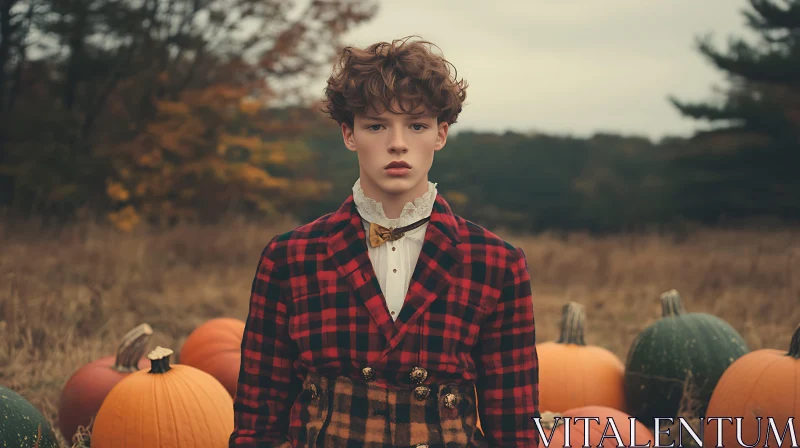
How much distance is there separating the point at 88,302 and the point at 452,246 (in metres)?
5.33

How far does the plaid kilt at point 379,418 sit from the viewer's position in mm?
2035

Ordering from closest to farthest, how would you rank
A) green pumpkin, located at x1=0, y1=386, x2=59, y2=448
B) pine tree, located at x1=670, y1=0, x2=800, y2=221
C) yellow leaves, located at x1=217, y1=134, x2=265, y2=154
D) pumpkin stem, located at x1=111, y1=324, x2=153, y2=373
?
green pumpkin, located at x1=0, y1=386, x2=59, y2=448, pumpkin stem, located at x1=111, y1=324, x2=153, y2=373, yellow leaves, located at x1=217, y1=134, x2=265, y2=154, pine tree, located at x1=670, y1=0, x2=800, y2=221

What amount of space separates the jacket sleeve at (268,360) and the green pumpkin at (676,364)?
289 cm

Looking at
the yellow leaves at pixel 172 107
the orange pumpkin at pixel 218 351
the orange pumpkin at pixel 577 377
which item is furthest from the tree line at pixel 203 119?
the orange pumpkin at pixel 577 377

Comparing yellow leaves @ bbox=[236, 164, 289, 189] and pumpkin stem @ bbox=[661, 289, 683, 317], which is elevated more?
yellow leaves @ bbox=[236, 164, 289, 189]

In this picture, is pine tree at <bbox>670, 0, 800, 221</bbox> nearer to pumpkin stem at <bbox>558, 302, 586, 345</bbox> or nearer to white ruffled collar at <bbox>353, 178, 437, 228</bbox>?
pumpkin stem at <bbox>558, 302, 586, 345</bbox>

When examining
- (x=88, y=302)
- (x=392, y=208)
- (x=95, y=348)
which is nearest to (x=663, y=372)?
(x=392, y=208)

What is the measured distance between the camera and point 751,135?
16.8m

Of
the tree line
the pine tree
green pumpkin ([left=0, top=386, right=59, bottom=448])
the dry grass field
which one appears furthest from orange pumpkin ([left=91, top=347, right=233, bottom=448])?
the pine tree

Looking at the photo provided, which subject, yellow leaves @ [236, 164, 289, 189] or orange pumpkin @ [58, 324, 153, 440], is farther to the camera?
yellow leaves @ [236, 164, 289, 189]

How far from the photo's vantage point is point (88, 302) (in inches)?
259

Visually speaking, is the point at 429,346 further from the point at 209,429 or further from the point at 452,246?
the point at 209,429

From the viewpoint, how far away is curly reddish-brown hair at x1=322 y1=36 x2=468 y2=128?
6.84 feet

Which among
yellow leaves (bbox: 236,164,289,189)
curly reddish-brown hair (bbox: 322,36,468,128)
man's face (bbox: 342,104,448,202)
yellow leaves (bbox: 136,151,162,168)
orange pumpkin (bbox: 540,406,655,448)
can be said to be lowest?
orange pumpkin (bbox: 540,406,655,448)
